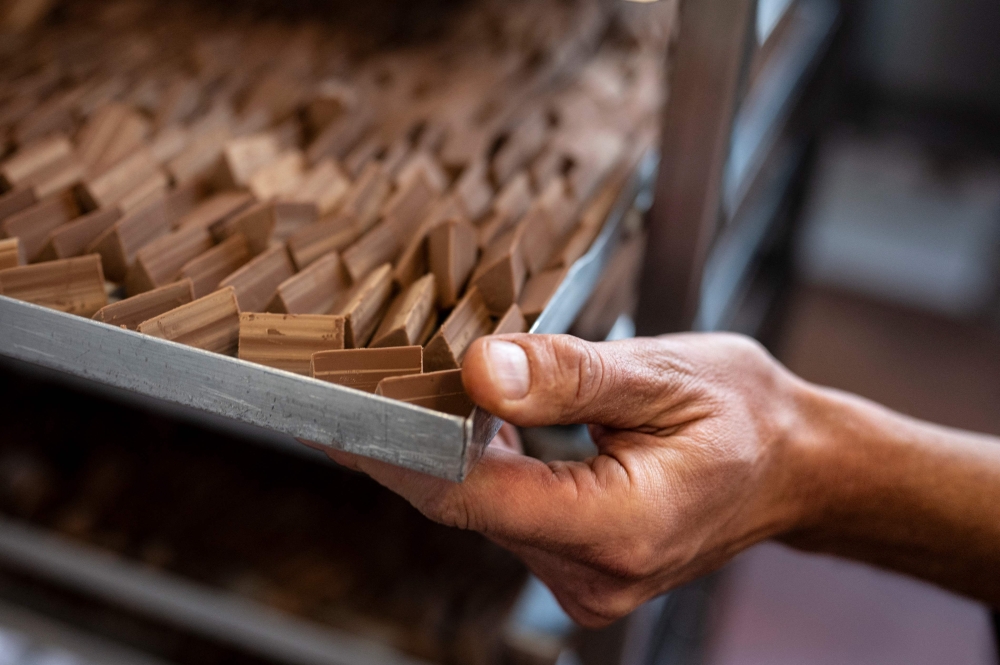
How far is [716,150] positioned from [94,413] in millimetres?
1129

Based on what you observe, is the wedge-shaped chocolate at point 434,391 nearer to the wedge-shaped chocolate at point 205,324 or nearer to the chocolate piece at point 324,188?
the wedge-shaped chocolate at point 205,324

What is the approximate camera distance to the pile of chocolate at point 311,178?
1.65ft

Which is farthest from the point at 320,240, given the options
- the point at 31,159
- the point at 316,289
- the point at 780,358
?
the point at 780,358

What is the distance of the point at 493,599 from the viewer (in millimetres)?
1080

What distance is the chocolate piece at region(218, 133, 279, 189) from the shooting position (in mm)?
694

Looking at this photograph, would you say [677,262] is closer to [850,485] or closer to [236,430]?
[850,485]

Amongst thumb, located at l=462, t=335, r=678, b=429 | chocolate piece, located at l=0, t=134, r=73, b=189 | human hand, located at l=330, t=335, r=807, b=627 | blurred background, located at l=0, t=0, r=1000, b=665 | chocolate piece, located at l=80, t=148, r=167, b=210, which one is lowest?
blurred background, located at l=0, t=0, r=1000, b=665

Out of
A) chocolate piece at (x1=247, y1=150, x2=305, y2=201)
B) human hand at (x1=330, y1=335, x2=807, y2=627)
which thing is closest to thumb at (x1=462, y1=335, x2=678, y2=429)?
human hand at (x1=330, y1=335, x2=807, y2=627)

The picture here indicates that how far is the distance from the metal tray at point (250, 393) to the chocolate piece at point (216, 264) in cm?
10

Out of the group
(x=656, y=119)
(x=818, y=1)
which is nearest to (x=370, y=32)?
(x=656, y=119)

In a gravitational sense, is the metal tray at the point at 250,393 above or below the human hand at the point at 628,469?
above

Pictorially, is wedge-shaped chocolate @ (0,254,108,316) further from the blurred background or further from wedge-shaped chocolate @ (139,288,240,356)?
the blurred background

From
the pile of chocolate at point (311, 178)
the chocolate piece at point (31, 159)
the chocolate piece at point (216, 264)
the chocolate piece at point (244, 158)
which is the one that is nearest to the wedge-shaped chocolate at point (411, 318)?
the pile of chocolate at point (311, 178)

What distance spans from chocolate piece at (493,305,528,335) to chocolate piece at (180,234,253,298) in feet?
0.68
